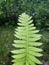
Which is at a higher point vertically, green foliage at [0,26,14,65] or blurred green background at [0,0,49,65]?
blurred green background at [0,0,49,65]

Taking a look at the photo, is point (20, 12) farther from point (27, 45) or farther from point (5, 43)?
point (27, 45)

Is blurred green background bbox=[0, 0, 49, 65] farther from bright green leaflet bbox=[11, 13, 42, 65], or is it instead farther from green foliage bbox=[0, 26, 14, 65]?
bright green leaflet bbox=[11, 13, 42, 65]

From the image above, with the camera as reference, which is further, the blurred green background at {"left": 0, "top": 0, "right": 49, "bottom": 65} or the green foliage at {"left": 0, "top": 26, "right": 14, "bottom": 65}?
the blurred green background at {"left": 0, "top": 0, "right": 49, "bottom": 65}

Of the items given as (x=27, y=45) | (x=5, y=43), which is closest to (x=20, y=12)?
(x=5, y=43)

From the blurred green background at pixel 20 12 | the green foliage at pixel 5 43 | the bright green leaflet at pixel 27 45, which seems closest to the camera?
the bright green leaflet at pixel 27 45

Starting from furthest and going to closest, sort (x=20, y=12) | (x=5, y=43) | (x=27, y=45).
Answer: (x=20, y=12), (x=5, y=43), (x=27, y=45)

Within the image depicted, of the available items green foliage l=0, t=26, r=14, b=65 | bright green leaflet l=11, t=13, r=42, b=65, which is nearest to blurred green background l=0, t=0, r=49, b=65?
green foliage l=0, t=26, r=14, b=65

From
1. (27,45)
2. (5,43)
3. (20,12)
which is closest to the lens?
(27,45)

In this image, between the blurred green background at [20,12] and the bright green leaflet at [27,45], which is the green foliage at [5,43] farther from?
the bright green leaflet at [27,45]

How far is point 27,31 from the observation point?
1587 millimetres

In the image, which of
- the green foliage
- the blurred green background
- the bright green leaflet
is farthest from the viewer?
the blurred green background

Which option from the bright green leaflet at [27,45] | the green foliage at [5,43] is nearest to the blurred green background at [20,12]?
the green foliage at [5,43]

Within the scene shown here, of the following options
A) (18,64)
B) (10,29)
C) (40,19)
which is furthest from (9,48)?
(18,64)

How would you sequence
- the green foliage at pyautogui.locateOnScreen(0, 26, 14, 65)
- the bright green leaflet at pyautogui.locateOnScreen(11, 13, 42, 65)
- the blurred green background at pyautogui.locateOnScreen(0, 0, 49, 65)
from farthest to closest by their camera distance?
the blurred green background at pyautogui.locateOnScreen(0, 0, 49, 65) → the green foliage at pyautogui.locateOnScreen(0, 26, 14, 65) → the bright green leaflet at pyautogui.locateOnScreen(11, 13, 42, 65)
